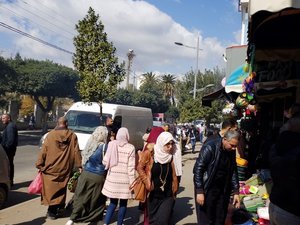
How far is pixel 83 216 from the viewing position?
251 inches

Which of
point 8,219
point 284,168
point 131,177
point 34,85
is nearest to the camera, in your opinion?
point 284,168

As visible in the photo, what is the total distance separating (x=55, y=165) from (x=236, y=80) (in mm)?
4848

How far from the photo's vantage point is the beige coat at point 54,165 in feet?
22.8

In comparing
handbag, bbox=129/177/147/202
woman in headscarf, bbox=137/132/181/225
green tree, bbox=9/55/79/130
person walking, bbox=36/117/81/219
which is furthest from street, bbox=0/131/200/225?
green tree, bbox=9/55/79/130

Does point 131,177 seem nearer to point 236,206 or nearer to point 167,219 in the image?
point 167,219

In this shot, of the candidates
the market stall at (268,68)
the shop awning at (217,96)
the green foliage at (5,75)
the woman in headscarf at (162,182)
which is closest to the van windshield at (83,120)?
the shop awning at (217,96)

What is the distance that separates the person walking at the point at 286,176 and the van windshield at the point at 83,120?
10.4 metres

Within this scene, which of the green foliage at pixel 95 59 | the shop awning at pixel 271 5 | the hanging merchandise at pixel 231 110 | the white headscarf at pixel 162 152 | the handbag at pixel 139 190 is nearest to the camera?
the shop awning at pixel 271 5

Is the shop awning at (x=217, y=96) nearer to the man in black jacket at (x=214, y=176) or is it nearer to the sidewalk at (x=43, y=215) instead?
the sidewalk at (x=43, y=215)

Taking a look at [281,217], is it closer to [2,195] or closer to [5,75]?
[2,195]

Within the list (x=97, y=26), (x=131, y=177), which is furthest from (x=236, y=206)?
(x=97, y=26)

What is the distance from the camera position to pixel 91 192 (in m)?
6.41

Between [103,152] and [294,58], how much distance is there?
3.40m

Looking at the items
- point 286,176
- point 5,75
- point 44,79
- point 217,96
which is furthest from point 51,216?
point 44,79
